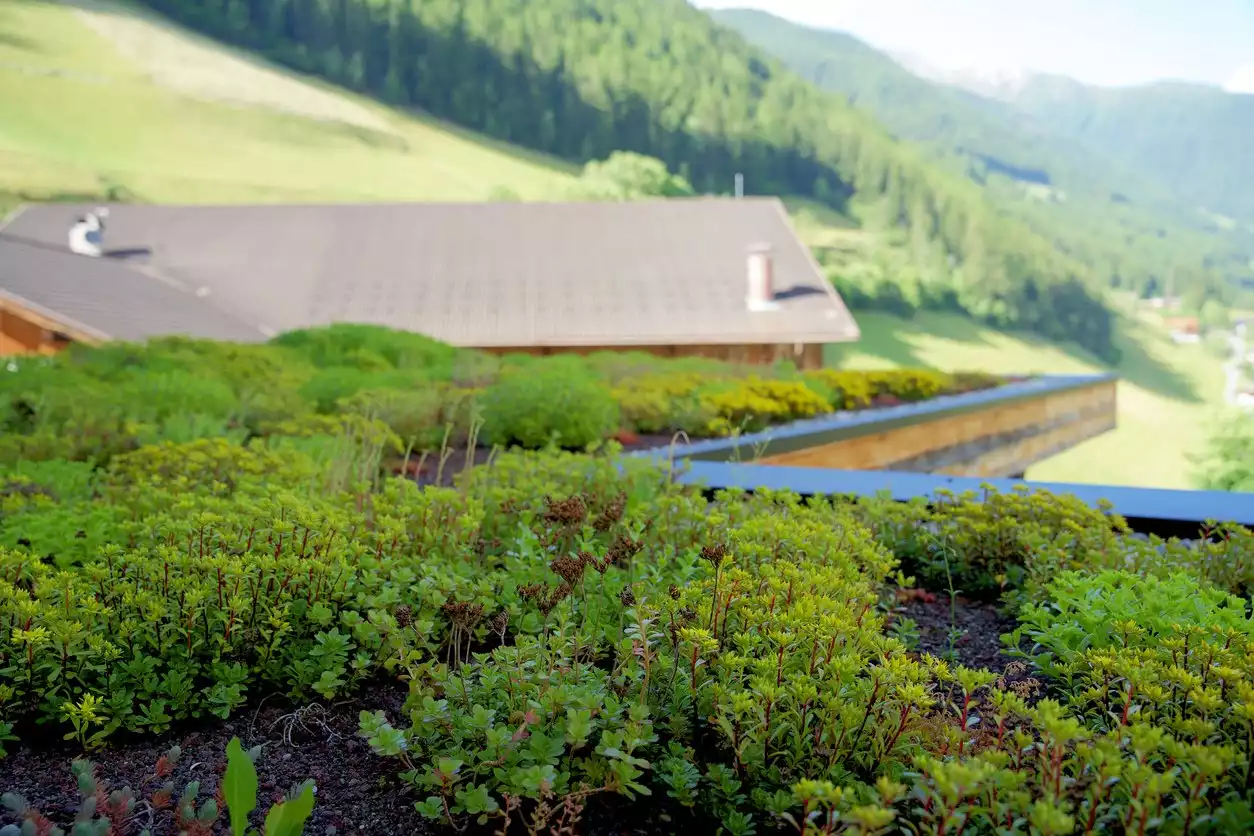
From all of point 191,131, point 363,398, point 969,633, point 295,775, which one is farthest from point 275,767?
point 191,131

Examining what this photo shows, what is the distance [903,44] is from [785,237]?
63.3m

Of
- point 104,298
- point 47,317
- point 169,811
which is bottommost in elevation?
point 47,317

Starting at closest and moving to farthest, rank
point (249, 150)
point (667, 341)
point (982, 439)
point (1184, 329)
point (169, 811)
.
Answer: point (169, 811)
point (982, 439)
point (667, 341)
point (249, 150)
point (1184, 329)

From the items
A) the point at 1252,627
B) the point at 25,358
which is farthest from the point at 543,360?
the point at 1252,627

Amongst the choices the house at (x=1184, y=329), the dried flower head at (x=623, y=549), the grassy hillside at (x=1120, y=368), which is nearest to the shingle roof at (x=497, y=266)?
the dried flower head at (x=623, y=549)

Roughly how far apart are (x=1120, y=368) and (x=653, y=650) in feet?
147

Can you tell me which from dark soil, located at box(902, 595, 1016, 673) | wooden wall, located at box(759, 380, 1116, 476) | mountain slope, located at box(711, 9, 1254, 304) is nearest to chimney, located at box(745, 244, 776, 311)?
wooden wall, located at box(759, 380, 1116, 476)

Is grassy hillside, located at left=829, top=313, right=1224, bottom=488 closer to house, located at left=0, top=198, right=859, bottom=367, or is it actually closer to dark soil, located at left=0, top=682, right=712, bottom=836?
house, located at left=0, top=198, right=859, bottom=367

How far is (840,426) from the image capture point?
18.3ft

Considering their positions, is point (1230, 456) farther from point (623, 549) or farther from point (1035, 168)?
point (1035, 168)

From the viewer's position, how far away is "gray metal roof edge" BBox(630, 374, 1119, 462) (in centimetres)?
432

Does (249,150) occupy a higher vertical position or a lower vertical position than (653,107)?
lower

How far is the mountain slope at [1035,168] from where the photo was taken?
4884 centimetres

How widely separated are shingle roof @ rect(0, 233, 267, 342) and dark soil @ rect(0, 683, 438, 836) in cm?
1057
